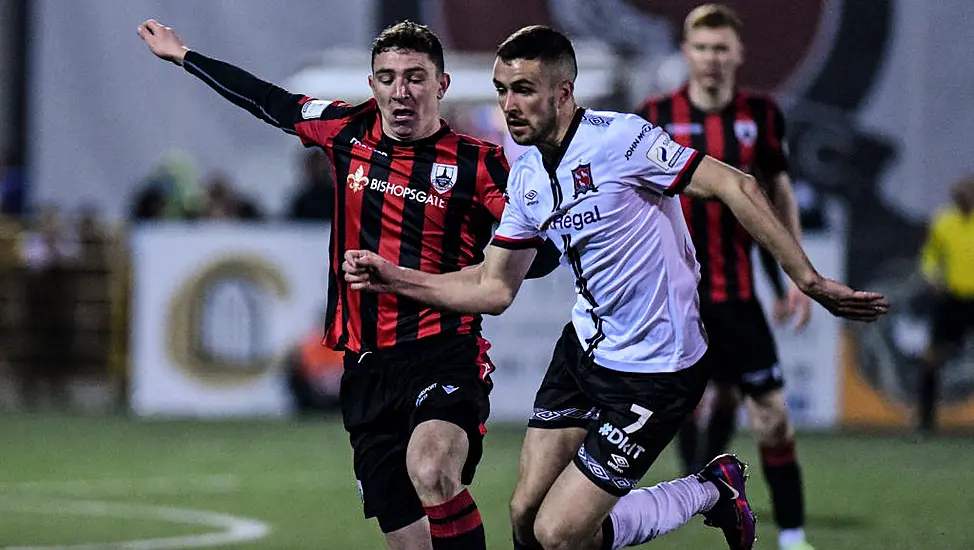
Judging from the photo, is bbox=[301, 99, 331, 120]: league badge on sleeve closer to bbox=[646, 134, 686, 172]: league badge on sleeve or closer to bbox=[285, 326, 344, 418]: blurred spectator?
bbox=[646, 134, 686, 172]: league badge on sleeve

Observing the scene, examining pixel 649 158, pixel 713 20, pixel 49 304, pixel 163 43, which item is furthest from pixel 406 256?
pixel 49 304

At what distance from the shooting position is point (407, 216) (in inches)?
222

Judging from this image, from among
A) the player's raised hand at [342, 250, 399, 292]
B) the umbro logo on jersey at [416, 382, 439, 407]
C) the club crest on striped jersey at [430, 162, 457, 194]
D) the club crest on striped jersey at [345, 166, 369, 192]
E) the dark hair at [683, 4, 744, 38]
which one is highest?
the dark hair at [683, 4, 744, 38]

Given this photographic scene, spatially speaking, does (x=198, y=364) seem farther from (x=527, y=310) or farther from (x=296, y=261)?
(x=527, y=310)

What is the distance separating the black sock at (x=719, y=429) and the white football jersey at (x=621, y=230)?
9.07ft

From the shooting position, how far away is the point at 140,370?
41.9 feet

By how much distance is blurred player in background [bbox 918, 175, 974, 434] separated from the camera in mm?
12391

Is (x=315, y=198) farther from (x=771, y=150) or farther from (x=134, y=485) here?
(x=771, y=150)

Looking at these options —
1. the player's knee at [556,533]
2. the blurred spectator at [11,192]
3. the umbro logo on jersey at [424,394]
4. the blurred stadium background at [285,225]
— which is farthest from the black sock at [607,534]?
the blurred spectator at [11,192]

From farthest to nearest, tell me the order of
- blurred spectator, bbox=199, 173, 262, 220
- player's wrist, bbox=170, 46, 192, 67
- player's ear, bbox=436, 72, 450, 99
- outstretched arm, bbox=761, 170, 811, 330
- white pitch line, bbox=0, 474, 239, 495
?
blurred spectator, bbox=199, 173, 262, 220 → white pitch line, bbox=0, 474, 239, 495 → outstretched arm, bbox=761, 170, 811, 330 → player's wrist, bbox=170, 46, 192, 67 → player's ear, bbox=436, 72, 450, 99

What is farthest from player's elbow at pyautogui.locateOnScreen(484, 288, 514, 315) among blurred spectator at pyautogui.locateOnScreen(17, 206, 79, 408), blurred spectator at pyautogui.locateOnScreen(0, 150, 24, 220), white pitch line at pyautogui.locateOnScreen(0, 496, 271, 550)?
blurred spectator at pyautogui.locateOnScreen(0, 150, 24, 220)

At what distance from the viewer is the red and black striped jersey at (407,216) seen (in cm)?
561

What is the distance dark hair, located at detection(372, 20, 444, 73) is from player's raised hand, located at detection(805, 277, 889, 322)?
1.53 meters

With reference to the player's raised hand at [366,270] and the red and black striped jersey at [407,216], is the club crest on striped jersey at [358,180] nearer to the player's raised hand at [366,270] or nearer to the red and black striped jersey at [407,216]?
the red and black striped jersey at [407,216]
